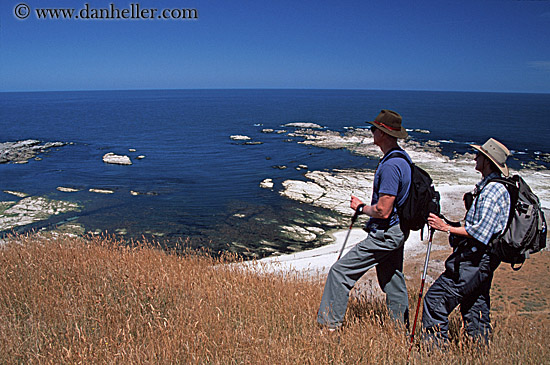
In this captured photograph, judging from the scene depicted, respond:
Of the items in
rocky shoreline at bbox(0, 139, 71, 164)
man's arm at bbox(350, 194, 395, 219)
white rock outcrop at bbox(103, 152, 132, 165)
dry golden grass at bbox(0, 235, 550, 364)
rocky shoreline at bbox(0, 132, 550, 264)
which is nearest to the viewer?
dry golden grass at bbox(0, 235, 550, 364)

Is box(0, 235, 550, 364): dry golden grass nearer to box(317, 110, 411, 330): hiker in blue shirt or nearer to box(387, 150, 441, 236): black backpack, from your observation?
box(317, 110, 411, 330): hiker in blue shirt

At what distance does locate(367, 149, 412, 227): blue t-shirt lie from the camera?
403 centimetres

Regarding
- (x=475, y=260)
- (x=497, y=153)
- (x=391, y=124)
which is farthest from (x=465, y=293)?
(x=391, y=124)

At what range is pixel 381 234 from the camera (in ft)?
13.7

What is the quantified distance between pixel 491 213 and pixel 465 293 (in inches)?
33.7

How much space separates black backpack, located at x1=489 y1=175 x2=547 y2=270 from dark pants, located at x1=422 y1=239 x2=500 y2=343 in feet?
0.46

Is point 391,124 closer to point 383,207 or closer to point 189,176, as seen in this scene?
point 383,207

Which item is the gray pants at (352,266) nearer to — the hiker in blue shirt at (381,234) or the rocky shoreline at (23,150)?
the hiker in blue shirt at (381,234)

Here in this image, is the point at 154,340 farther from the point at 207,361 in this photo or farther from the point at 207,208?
the point at 207,208

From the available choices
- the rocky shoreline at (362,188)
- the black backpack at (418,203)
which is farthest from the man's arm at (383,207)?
the rocky shoreline at (362,188)

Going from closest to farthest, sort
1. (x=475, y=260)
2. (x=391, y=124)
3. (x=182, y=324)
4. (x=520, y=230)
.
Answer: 1. (x=520, y=230)
2. (x=475, y=260)
3. (x=182, y=324)
4. (x=391, y=124)

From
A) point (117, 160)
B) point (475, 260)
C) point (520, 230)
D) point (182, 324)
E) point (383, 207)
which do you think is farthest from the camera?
point (117, 160)

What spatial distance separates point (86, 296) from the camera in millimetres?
5070

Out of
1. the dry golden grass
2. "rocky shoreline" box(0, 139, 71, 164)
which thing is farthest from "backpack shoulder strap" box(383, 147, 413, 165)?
"rocky shoreline" box(0, 139, 71, 164)
